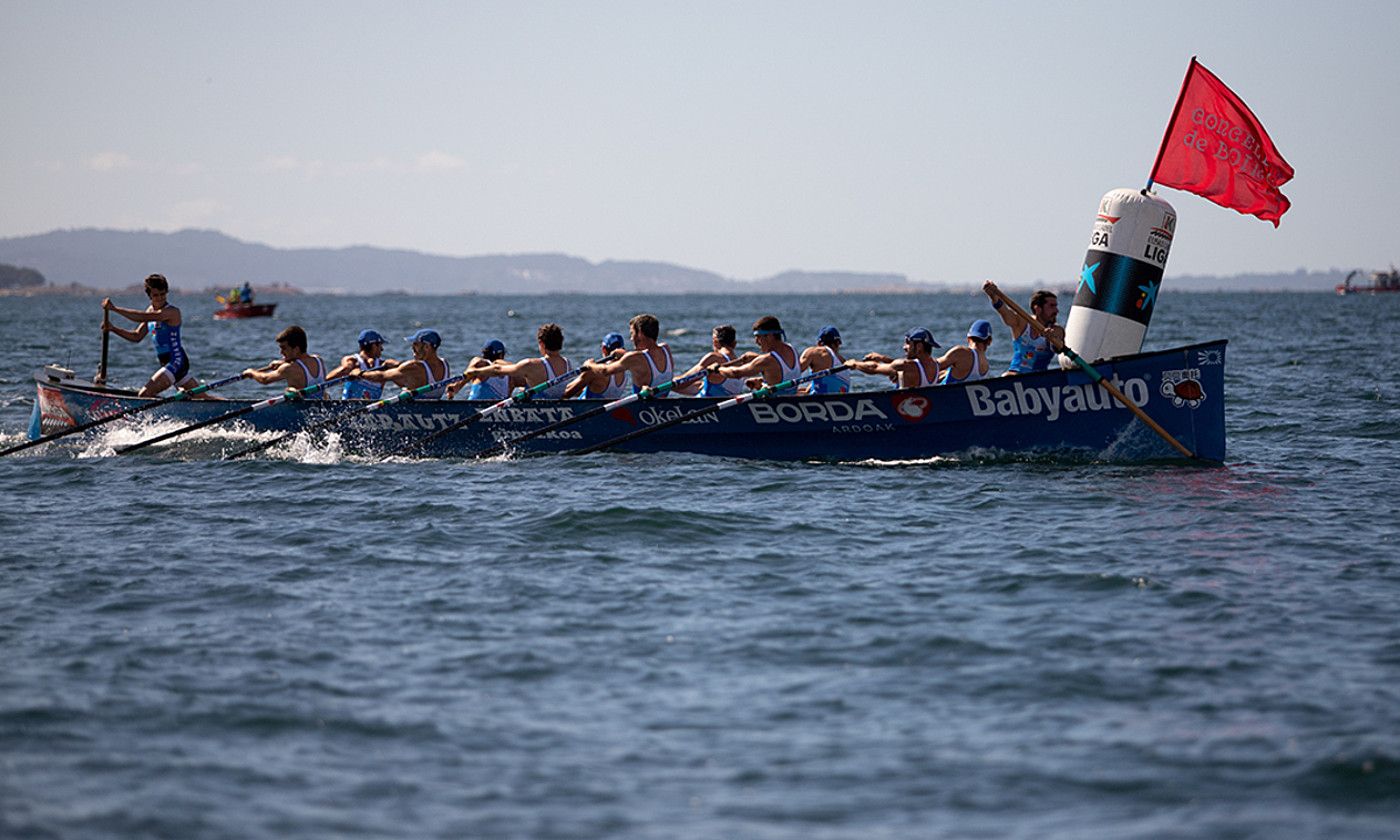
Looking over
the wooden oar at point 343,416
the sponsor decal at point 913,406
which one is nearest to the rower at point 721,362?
the sponsor decal at point 913,406

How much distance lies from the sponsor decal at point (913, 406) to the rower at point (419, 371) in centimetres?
632

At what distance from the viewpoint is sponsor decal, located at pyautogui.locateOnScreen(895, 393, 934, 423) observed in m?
17.0

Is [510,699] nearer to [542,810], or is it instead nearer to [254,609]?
[542,810]

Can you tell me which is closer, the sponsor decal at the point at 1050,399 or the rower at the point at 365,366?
the sponsor decal at the point at 1050,399

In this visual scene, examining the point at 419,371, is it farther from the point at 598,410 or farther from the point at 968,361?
the point at 968,361

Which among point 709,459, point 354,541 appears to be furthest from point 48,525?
point 709,459

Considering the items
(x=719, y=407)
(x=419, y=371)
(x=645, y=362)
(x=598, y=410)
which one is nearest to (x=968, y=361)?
(x=719, y=407)

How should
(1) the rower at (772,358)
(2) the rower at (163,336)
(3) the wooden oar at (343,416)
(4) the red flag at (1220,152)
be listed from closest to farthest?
(4) the red flag at (1220,152), (1) the rower at (772,358), (3) the wooden oar at (343,416), (2) the rower at (163,336)

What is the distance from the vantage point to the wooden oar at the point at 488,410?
18.3 meters

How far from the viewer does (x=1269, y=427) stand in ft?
74.7

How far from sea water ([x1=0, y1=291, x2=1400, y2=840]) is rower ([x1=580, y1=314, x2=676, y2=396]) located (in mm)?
1726

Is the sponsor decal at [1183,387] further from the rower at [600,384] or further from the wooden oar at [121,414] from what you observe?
the wooden oar at [121,414]

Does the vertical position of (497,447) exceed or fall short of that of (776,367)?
it falls short

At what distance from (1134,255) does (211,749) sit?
1231cm
